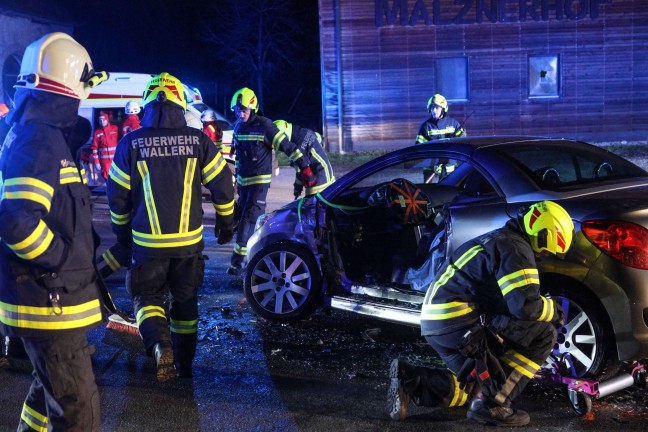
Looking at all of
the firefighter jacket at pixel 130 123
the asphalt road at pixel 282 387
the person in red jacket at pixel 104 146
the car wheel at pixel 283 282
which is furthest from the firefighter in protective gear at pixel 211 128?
the asphalt road at pixel 282 387

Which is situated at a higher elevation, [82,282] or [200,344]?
[82,282]

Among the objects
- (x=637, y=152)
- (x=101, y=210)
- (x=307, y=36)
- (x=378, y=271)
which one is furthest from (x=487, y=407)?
(x=307, y=36)

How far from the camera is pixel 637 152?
21.4 meters

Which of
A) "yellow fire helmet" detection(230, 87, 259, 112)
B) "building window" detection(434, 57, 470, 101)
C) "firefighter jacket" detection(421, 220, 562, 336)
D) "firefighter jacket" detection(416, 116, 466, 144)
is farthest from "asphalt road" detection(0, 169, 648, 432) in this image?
"building window" detection(434, 57, 470, 101)

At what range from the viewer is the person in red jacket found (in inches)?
599

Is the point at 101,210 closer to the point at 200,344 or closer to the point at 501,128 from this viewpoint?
the point at 200,344

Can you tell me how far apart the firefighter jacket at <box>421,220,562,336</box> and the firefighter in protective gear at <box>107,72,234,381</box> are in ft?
5.21

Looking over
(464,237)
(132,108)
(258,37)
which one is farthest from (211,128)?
(258,37)

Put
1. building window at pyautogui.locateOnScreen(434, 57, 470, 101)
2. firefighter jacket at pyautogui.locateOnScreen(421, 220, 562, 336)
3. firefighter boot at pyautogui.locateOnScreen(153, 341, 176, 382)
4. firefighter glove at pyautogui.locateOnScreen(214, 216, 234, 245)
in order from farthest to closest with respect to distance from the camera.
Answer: building window at pyautogui.locateOnScreen(434, 57, 470, 101) < firefighter glove at pyautogui.locateOnScreen(214, 216, 234, 245) < firefighter boot at pyautogui.locateOnScreen(153, 341, 176, 382) < firefighter jacket at pyautogui.locateOnScreen(421, 220, 562, 336)

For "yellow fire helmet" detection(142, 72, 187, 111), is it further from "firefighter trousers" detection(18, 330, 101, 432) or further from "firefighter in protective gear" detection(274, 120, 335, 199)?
"firefighter in protective gear" detection(274, 120, 335, 199)

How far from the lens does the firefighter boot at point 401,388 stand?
468cm

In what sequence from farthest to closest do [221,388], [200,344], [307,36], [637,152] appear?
[307,36] < [637,152] < [200,344] < [221,388]

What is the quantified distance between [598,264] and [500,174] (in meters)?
0.96

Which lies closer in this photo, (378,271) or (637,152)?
(378,271)
